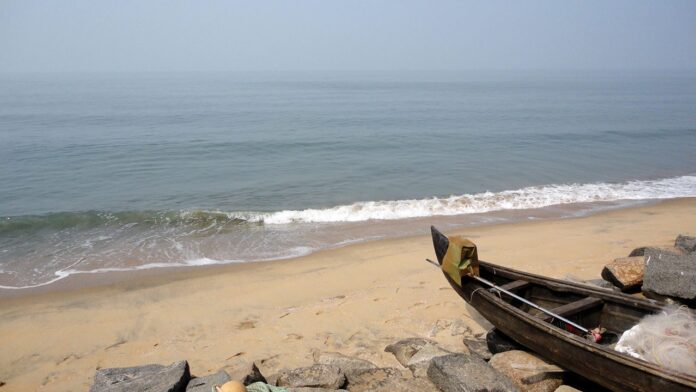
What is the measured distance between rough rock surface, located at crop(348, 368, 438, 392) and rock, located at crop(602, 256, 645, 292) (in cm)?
380

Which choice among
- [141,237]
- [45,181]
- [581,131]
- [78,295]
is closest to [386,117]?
[581,131]

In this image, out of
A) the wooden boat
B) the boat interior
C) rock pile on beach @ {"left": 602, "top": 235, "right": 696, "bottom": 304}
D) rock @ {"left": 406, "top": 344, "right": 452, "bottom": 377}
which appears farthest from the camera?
rock pile on beach @ {"left": 602, "top": 235, "right": 696, "bottom": 304}

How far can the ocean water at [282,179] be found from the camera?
11.9 metres

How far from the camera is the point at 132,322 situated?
7570 millimetres

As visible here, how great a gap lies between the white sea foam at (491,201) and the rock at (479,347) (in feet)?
24.4

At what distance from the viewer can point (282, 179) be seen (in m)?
17.8

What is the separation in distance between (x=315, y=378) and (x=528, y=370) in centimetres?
240

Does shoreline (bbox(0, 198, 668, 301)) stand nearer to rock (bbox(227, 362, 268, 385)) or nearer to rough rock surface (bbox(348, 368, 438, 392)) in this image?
rock (bbox(227, 362, 268, 385))

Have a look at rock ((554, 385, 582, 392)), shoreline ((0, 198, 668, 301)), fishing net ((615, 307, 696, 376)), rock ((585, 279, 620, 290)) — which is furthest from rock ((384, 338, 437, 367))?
shoreline ((0, 198, 668, 301))

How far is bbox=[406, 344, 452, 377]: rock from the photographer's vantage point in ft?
17.7

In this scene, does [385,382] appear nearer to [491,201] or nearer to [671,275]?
[671,275]

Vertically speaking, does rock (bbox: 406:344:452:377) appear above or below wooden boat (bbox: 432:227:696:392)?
below

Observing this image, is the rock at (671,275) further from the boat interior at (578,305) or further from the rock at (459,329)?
the rock at (459,329)

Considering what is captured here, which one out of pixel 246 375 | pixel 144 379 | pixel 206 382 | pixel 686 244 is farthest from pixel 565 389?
pixel 686 244
